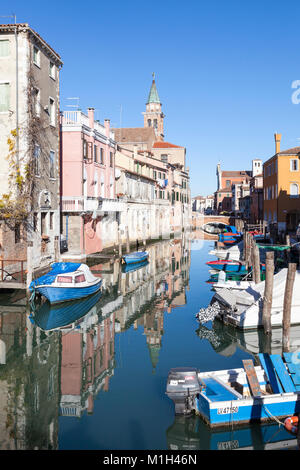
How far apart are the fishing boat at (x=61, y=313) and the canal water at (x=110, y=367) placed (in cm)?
4

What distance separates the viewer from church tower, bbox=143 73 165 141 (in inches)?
4400

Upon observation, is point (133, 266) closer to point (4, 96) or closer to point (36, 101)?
point (36, 101)

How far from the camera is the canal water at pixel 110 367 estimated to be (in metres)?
9.66

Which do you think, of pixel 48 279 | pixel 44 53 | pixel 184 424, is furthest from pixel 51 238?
pixel 184 424

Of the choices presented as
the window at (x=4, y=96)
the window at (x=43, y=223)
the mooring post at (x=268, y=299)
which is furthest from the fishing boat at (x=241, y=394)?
the window at (x=4, y=96)

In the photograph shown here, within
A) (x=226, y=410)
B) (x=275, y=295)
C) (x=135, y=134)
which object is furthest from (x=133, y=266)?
Result: (x=135, y=134)

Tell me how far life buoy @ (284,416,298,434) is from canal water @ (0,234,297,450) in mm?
155

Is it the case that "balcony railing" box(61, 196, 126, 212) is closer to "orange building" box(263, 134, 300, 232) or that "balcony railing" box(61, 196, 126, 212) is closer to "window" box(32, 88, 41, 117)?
"window" box(32, 88, 41, 117)

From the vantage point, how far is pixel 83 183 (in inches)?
1361

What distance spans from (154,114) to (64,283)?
96.3 meters

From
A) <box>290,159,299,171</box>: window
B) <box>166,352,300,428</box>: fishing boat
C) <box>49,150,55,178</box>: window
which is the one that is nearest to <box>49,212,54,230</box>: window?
<box>49,150,55,178</box>: window

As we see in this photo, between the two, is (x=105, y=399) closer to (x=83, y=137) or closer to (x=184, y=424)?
(x=184, y=424)
